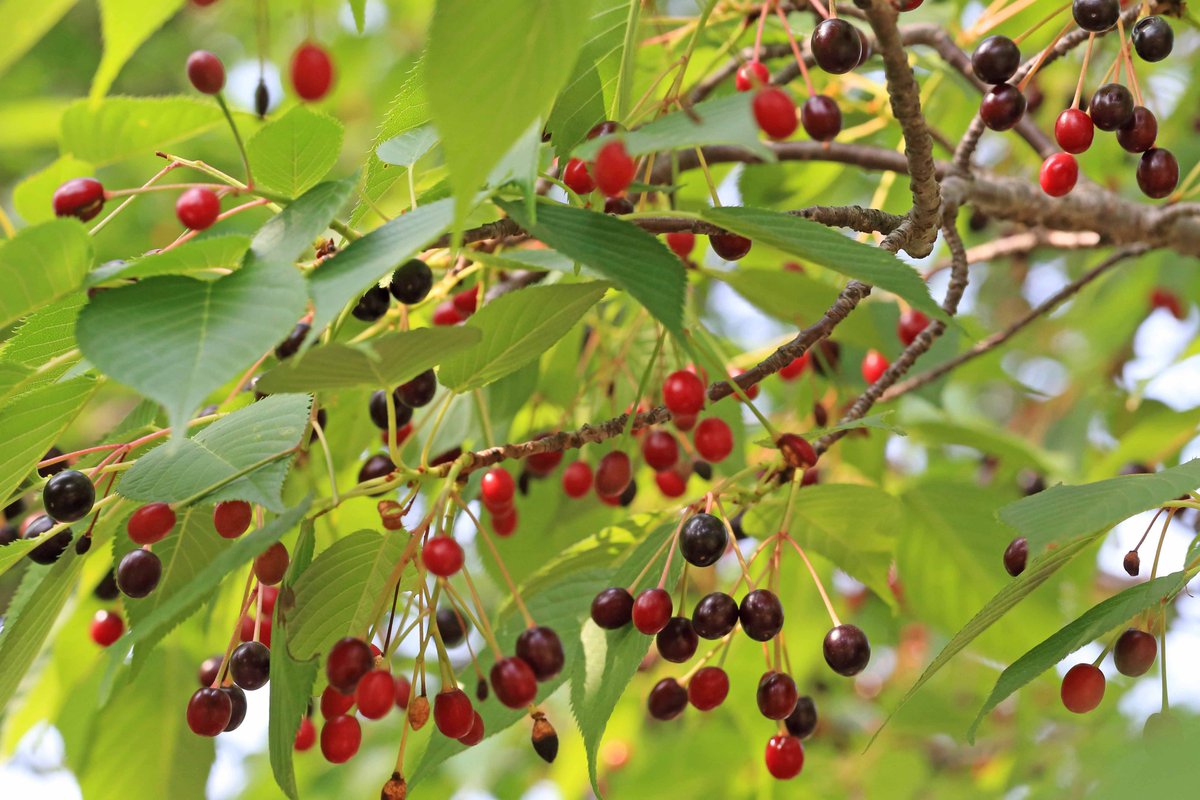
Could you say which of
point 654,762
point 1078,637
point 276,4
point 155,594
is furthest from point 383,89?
point 1078,637

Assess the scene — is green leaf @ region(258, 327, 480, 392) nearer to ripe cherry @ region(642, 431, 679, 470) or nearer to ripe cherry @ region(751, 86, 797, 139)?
ripe cherry @ region(751, 86, 797, 139)

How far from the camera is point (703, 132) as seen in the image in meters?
0.77

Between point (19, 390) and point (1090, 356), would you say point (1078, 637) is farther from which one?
point (1090, 356)

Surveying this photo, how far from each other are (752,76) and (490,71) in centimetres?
78

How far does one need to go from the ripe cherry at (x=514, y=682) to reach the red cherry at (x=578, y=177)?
497mm

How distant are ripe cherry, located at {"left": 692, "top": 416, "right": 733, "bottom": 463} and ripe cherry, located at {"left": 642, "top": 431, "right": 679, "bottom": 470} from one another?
0.07 meters

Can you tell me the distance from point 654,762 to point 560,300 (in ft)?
6.04

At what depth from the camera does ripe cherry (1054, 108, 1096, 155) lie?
1.30 meters

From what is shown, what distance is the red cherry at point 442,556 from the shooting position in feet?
3.57

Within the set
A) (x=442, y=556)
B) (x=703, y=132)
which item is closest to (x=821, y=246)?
(x=703, y=132)

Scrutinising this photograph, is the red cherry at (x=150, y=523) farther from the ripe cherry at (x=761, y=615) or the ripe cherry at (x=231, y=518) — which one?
the ripe cherry at (x=761, y=615)

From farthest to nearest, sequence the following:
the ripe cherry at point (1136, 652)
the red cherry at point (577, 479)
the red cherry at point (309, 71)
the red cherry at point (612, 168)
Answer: the red cherry at point (577, 479)
the red cherry at point (309, 71)
the ripe cherry at point (1136, 652)
the red cherry at point (612, 168)

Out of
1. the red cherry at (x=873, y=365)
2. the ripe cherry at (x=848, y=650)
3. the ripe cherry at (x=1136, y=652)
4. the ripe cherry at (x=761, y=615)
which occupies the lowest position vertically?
the red cherry at (x=873, y=365)

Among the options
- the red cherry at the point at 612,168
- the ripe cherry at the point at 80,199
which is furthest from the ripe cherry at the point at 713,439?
the ripe cherry at the point at 80,199
